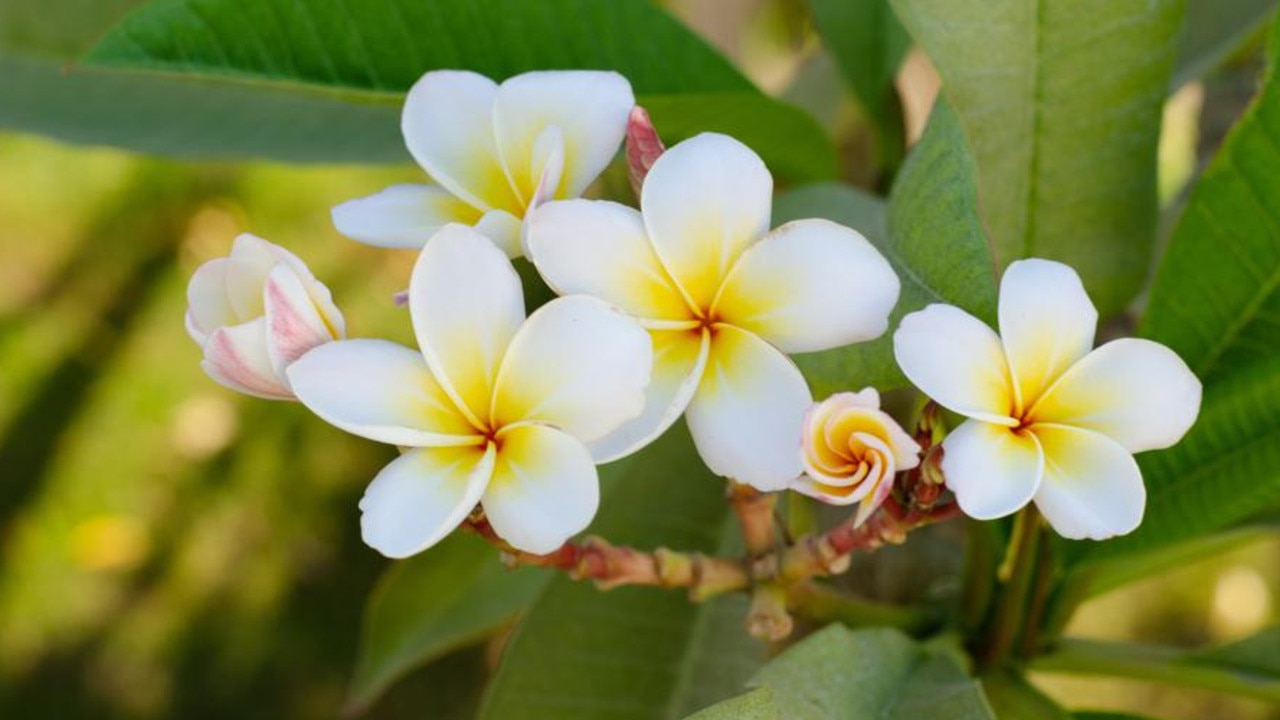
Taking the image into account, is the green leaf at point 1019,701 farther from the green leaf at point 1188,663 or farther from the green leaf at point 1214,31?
the green leaf at point 1214,31

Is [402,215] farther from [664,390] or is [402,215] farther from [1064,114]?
[1064,114]

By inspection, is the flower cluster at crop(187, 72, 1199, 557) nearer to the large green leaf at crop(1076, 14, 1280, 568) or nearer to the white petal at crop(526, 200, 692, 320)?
the white petal at crop(526, 200, 692, 320)

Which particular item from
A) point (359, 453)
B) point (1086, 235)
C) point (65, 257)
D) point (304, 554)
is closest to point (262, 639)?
point (304, 554)

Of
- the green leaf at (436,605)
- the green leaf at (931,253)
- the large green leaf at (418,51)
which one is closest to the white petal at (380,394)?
the green leaf at (931,253)

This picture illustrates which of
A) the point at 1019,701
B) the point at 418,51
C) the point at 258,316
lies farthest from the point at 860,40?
the point at 258,316

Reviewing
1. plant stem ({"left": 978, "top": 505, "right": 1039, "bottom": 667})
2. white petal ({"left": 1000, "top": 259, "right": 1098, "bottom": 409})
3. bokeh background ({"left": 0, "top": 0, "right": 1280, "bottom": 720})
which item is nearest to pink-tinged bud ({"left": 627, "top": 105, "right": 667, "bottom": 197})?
white petal ({"left": 1000, "top": 259, "right": 1098, "bottom": 409})

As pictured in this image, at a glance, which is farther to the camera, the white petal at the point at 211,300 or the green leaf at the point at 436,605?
the green leaf at the point at 436,605

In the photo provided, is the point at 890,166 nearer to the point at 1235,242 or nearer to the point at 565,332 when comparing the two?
the point at 1235,242
